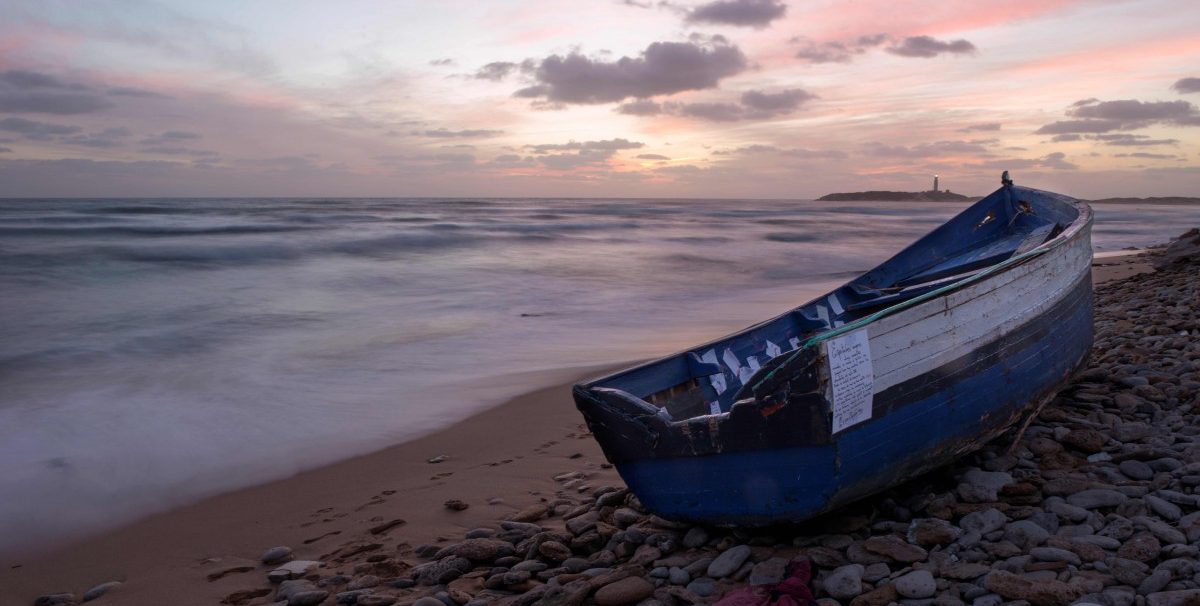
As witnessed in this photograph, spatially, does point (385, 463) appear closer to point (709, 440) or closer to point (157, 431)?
point (157, 431)

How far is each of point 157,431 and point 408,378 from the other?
2.79m

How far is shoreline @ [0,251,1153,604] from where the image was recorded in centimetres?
490

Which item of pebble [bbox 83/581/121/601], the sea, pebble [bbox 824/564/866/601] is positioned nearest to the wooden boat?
pebble [bbox 824/564/866/601]

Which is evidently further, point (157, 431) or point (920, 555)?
point (157, 431)

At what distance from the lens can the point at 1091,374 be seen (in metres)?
5.93

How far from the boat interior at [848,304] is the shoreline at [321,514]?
956 mm

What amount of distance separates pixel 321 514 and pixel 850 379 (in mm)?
3939

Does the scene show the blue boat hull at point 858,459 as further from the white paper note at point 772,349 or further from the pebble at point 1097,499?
the white paper note at point 772,349

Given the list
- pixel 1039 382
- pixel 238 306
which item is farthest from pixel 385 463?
pixel 238 306

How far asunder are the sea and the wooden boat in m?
3.61

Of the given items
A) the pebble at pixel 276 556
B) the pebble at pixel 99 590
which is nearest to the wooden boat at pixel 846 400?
the pebble at pixel 276 556

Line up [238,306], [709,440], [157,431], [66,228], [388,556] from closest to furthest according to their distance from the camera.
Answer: [709,440] < [388,556] < [157,431] < [238,306] < [66,228]

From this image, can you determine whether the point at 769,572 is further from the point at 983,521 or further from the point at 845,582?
the point at 983,521

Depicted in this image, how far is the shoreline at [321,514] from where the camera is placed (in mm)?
4902
